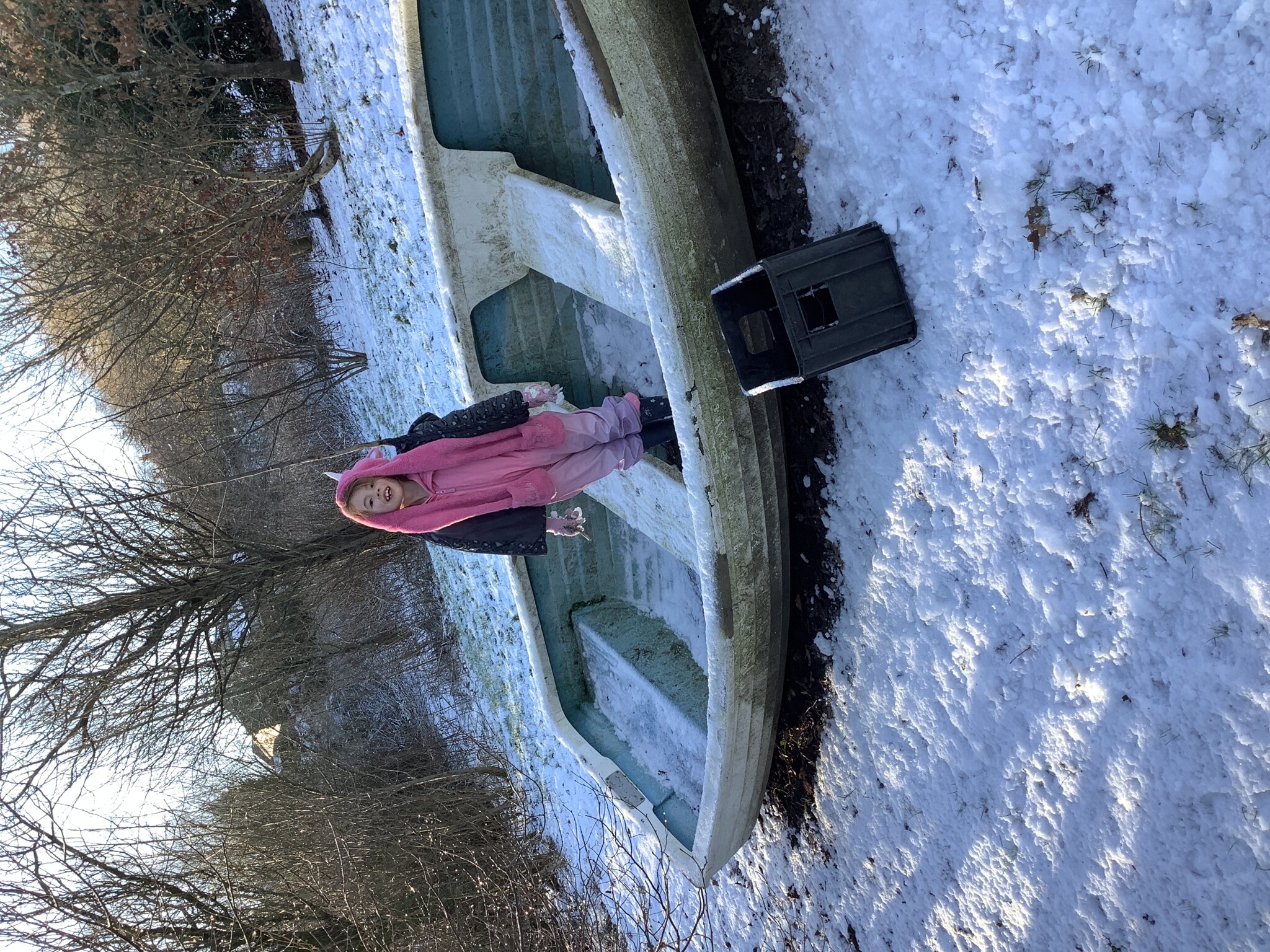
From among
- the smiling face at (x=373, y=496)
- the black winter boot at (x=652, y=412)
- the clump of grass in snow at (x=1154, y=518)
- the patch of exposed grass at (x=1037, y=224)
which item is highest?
the patch of exposed grass at (x=1037, y=224)

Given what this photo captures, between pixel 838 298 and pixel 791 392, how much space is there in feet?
2.19

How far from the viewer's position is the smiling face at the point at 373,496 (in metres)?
2.92

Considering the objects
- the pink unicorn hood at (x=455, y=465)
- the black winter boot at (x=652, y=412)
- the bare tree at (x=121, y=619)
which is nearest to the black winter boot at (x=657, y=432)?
the black winter boot at (x=652, y=412)

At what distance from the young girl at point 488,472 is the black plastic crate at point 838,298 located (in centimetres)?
108

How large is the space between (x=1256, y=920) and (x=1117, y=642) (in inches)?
30.4

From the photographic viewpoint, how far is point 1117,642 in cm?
232

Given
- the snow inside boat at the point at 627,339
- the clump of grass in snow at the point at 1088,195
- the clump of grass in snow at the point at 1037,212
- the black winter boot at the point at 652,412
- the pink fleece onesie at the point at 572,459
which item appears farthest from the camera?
the black winter boot at the point at 652,412

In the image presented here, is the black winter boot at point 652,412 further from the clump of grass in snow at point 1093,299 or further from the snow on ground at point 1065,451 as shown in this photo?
the clump of grass in snow at point 1093,299

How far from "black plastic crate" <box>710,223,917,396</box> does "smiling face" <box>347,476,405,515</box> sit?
1388mm

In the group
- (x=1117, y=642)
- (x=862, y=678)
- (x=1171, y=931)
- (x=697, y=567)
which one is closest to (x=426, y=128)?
(x=697, y=567)

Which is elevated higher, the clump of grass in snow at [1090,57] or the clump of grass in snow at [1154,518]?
the clump of grass in snow at [1090,57]

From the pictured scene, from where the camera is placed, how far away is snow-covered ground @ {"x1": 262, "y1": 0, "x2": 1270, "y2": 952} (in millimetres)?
1977

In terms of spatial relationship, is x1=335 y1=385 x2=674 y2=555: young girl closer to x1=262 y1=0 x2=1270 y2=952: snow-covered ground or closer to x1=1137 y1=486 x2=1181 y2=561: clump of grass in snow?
x1=262 y1=0 x2=1270 y2=952: snow-covered ground

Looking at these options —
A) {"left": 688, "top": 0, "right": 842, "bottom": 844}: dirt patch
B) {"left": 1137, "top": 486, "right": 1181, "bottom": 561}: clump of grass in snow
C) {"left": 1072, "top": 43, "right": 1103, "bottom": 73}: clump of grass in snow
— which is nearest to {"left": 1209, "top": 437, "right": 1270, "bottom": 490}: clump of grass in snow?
{"left": 1137, "top": 486, "right": 1181, "bottom": 561}: clump of grass in snow
